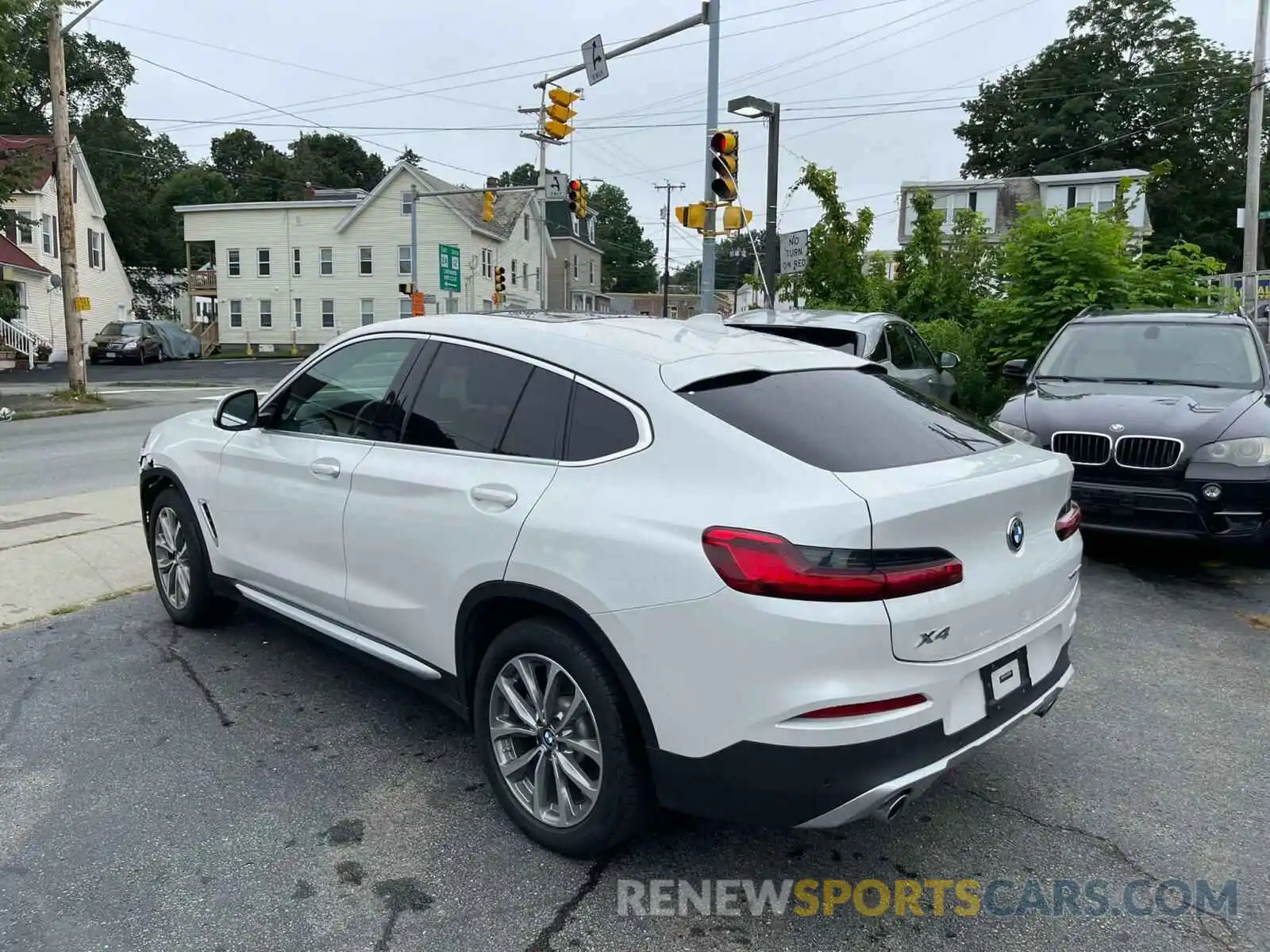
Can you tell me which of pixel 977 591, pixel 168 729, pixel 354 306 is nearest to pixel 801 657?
pixel 977 591

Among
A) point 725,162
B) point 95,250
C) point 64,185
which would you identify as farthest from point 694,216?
point 95,250

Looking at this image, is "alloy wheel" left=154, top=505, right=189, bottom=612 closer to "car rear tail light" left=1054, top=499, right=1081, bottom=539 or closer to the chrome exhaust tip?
the chrome exhaust tip

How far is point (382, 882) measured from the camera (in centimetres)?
296

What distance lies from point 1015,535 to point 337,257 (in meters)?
51.4

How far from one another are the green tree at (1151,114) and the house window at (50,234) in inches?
2119

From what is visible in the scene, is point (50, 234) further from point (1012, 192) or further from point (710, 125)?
point (1012, 192)

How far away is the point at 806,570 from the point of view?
2.50 metres

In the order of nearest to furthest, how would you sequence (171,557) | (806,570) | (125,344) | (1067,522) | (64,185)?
1. (806,570)
2. (1067,522)
3. (171,557)
4. (64,185)
5. (125,344)

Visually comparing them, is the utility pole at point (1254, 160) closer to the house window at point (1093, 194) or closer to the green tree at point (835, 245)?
the green tree at point (835, 245)

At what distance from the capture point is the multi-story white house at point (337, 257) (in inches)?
1911

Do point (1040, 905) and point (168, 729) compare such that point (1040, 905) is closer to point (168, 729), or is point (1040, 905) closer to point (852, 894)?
point (852, 894)

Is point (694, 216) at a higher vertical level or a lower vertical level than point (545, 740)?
higher

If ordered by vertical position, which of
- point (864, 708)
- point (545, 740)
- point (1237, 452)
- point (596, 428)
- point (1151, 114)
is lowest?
point (545, 740)

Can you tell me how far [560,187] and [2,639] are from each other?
20.6 meters
